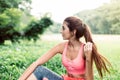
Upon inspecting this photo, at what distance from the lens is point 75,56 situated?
4953 mm

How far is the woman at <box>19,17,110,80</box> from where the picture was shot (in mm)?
4746

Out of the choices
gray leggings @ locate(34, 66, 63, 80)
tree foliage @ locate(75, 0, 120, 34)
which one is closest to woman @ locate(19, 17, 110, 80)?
gray leggings @ locate(34, 66, 63, 80)

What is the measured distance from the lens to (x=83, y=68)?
15.9ft

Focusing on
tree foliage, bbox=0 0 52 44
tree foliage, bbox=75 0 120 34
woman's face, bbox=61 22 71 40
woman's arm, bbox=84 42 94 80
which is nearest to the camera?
woman's arm, bbox=84 42 94 80

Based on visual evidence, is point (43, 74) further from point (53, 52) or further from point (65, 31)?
point (65, 31)

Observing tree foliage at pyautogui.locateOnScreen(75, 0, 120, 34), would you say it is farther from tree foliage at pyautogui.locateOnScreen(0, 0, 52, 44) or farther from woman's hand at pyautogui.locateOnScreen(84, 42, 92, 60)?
woman's hand at pyautogui.locateOnScreen(84, 42, 92, 60)

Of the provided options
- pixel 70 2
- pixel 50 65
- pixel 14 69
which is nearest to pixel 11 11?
pixel 50 65

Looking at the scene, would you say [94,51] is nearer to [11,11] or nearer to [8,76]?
[8,76]

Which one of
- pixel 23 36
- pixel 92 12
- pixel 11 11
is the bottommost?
pixel 92 12

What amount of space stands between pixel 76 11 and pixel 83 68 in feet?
122

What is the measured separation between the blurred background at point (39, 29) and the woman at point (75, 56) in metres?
0.54

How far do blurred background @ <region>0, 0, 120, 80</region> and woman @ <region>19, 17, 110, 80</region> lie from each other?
1.76ft

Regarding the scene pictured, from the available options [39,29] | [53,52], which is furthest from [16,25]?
[53,52]

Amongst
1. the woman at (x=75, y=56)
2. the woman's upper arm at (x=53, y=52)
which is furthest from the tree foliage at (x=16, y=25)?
the woman at (x=75, y=56)
